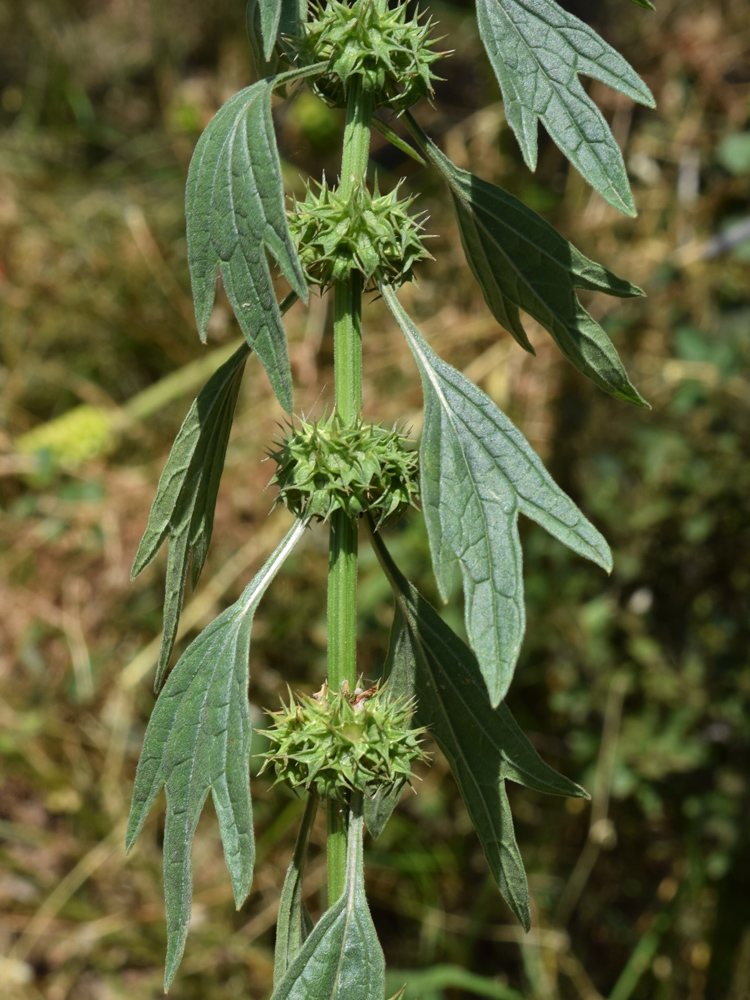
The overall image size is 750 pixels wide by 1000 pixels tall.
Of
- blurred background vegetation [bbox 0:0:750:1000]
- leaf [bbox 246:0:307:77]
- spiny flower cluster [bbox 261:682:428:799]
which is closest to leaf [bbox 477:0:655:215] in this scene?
leaf [bbox 246:0:307:77]

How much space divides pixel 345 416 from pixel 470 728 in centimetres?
38

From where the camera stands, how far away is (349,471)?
0.92 meters

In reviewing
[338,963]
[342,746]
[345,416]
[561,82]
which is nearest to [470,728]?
[342,746]

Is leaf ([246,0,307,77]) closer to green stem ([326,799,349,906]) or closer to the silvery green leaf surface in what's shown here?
the silvery green leaf surface

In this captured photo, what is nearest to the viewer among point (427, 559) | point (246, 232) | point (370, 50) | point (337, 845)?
point (246, 232)

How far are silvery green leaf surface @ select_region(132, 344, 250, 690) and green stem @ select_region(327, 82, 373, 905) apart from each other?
0.41ft

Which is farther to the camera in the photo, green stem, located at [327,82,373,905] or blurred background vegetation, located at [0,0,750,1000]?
blurred background vegetation, located at [0,0,750,1000]

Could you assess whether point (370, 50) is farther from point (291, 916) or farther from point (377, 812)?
point (291, 916)

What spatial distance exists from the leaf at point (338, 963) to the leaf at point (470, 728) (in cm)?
15

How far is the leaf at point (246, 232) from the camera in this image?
2.54 feet

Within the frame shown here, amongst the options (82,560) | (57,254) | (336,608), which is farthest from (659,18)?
(336,608)

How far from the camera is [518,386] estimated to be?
3188 mm

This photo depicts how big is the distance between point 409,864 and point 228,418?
1883mm

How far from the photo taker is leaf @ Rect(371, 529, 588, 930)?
990mm
